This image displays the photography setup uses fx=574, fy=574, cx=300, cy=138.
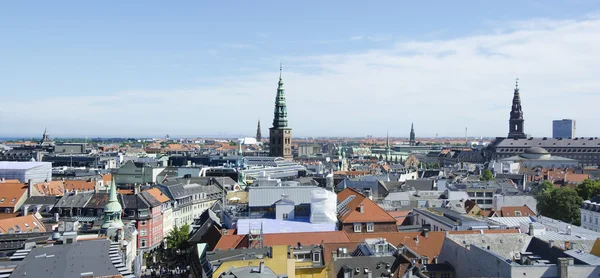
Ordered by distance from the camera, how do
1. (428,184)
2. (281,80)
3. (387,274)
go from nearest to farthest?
(387,274)
(428,184)
(281,80)

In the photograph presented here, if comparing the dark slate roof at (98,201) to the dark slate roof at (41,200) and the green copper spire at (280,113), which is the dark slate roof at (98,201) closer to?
the dark slate roof at (41,200)

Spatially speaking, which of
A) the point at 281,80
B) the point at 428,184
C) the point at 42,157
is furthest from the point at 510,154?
the point at 42,157

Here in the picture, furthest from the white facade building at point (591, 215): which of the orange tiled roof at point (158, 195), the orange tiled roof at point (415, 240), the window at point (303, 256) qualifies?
the orange tiled roof at point (158, 195)

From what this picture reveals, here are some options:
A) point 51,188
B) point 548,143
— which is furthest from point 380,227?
point 548,143

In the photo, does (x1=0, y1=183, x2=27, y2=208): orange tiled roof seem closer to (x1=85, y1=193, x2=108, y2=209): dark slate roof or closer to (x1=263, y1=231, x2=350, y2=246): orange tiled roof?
(x1=85, y1=193, x2=108, y2=209): dark slate roof

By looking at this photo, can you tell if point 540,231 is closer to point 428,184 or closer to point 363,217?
point 363,217

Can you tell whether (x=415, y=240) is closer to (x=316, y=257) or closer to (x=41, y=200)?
(x=316, y=257)
